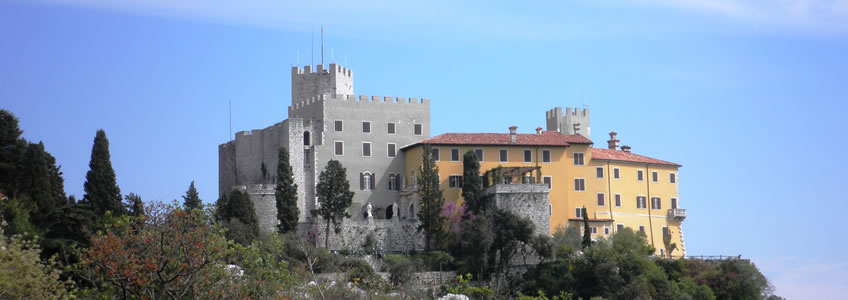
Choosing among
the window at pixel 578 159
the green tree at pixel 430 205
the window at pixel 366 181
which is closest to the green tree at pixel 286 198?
the window at pixel 366 181

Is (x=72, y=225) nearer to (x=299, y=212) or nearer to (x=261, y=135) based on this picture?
(x=299, y=212)

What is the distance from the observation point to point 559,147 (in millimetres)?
75438

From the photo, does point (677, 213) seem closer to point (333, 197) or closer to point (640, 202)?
point (640, 202)

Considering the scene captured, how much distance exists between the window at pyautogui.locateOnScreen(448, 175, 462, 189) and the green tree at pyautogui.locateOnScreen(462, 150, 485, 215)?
1.31 meters

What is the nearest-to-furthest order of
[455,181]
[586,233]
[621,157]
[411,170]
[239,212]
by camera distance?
[239,212]
[586,233]
[455,181]
[411,170]
[621,157]

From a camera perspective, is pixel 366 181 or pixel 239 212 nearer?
pixel 239 212

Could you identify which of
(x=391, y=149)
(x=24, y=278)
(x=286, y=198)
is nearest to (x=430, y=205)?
(x=391, y=149)

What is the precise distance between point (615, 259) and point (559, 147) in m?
10.6

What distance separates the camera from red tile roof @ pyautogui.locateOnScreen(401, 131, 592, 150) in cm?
7444

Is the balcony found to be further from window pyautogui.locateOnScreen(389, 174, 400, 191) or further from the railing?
window pyautogui.locateOnScreen(389, 174, 400, 191)

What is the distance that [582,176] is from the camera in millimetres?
76125

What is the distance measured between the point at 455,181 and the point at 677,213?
14.2 meters

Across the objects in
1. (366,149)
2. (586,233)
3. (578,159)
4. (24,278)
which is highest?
(366,149)

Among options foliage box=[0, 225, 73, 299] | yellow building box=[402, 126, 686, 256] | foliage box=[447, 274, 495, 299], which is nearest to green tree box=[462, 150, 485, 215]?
yellow building box=[402, 126, 686, 256]
